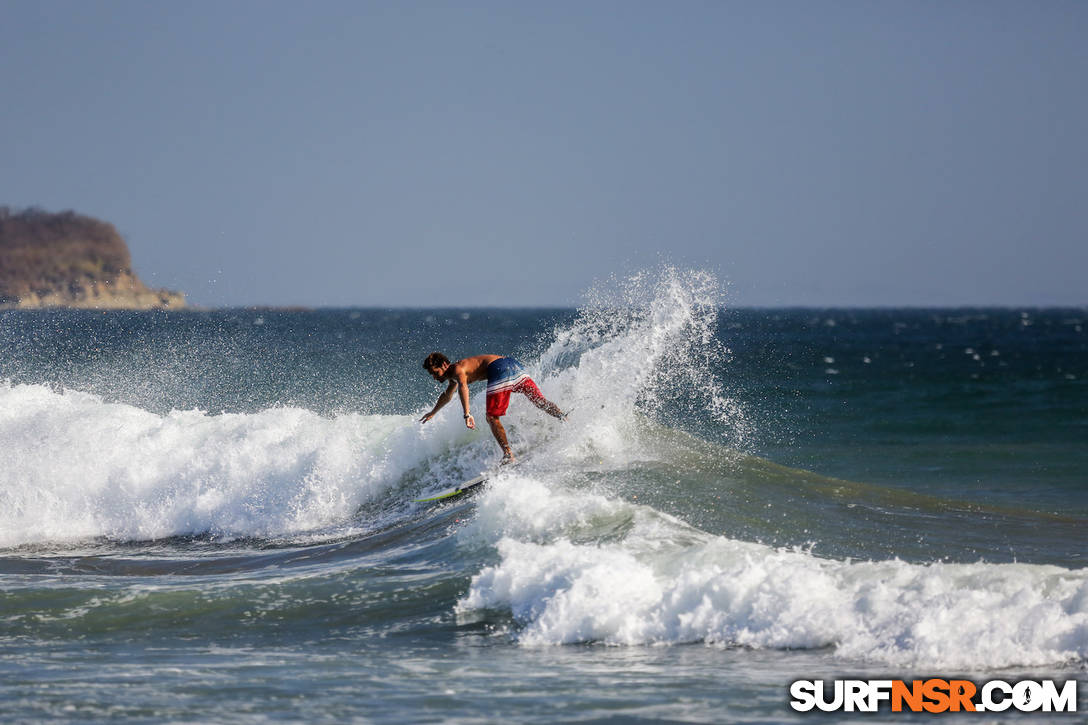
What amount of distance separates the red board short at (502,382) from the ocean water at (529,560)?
74 cm

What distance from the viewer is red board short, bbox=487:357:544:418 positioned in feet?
40.6

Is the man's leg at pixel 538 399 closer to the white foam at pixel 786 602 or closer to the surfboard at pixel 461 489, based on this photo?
the surfboard at pixel 461 489

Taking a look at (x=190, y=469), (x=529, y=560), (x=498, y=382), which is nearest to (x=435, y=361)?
(x=498, y=382)

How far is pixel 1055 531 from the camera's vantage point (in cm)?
1142

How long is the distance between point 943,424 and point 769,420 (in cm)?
368

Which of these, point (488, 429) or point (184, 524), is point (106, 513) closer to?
point (184, 524)

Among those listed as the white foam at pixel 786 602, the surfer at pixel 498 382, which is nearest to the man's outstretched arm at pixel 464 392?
the surfer at pixel 498 382

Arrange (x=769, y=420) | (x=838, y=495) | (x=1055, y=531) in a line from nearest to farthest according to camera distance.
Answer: (x=1055, y=531) → (x=838, y=495) → (x=769, y=420)

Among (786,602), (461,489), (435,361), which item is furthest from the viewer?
(461,489)

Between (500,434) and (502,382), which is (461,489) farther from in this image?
(502,382)

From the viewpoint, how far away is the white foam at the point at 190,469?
509 inches

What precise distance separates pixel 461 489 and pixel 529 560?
13.1 feet

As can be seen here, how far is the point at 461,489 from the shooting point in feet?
40.0

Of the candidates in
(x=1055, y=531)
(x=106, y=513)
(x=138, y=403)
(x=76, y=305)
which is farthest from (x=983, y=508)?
(x=76, y=305)
